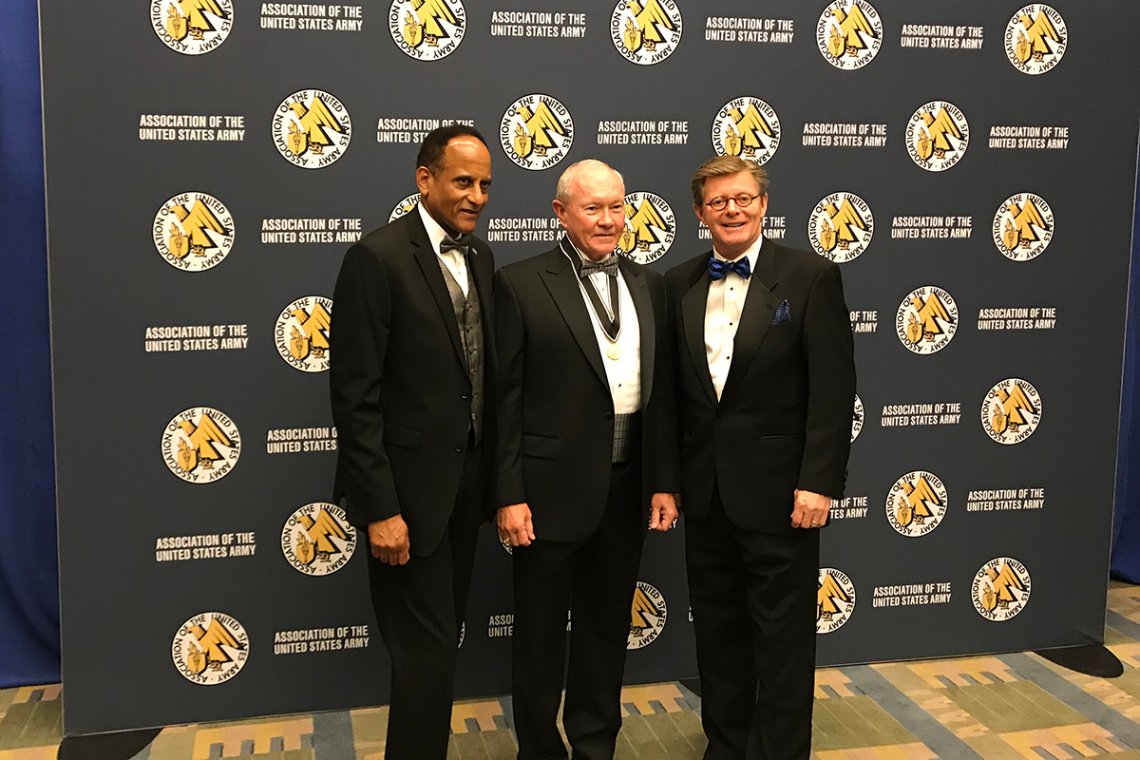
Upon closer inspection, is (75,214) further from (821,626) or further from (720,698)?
(821,626)

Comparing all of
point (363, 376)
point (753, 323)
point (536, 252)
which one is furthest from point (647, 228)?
point (363, 376)

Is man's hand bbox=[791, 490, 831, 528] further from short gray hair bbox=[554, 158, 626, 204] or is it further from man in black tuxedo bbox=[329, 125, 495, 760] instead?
short gray hair bbox=[554, 158, 626, 204]

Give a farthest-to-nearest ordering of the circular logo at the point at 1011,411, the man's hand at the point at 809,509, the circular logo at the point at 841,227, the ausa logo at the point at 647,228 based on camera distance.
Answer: the circular logo at the point at 1011,411
the circular logo at the point at 841,227
the ausa logo at the point at 647,228
the man's hand at the point at 809,509

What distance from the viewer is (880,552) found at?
374 cm

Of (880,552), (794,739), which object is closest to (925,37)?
(880,552)

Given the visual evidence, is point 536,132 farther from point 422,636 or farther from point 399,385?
point 422,636

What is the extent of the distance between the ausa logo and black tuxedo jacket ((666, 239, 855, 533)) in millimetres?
669

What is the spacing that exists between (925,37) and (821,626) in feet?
6.89

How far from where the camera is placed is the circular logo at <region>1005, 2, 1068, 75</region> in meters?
3.62

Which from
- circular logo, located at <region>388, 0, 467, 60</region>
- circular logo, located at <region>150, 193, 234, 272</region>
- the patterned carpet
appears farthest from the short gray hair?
the patterned carpet

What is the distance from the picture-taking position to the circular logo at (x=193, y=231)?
310cm

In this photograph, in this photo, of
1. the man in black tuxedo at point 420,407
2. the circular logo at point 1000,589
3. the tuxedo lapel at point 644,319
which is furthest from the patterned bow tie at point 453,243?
the circular logo at point 1000,589

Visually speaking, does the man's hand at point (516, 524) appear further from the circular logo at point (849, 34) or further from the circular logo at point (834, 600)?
the circular logo at point (849, 34)

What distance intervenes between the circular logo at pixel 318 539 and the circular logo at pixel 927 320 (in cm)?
202
